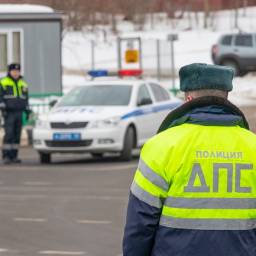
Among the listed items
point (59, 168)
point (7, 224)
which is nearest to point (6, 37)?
point (59, 168)

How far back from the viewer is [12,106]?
2041 centimetres

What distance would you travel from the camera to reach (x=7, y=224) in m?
12.3

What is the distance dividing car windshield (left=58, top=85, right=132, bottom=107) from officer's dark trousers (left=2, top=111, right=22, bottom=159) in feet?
2.84

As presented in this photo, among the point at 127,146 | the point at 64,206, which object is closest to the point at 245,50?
the point at 127,146

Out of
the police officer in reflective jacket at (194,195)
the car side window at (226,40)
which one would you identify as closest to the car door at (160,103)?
the police officer in reflective jacket at (194,195)

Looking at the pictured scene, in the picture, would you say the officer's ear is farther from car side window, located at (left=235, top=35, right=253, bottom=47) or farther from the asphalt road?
car side window, located at (left=235, top=35, right=253, bottom=47)

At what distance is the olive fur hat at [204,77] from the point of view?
468cm

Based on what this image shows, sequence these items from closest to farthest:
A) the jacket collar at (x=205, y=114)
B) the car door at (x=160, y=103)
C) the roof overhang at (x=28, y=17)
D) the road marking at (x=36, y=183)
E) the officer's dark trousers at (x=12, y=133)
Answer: the jacket collar at (x=205, y=114), the road marking at (x=36, y=183), the officer's dark trousers at (x=12, y=133), the car door at (x=160, y=103), the roof overhang at (x=28, y=17)

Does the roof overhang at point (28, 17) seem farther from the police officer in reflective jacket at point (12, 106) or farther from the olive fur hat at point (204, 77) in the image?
the olive fur hat at point (204, 77)

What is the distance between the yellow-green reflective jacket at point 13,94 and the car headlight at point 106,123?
1651 millimetres

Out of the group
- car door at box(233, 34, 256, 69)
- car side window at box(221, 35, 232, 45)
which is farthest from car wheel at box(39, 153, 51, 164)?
car side window at box(221, 35, 232, 45)

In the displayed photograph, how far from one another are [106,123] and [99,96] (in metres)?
1.36

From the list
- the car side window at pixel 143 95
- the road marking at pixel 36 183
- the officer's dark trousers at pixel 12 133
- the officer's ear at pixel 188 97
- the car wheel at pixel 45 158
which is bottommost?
the car wheel at pixel 45 158

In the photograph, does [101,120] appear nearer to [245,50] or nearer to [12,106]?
[12,106]
